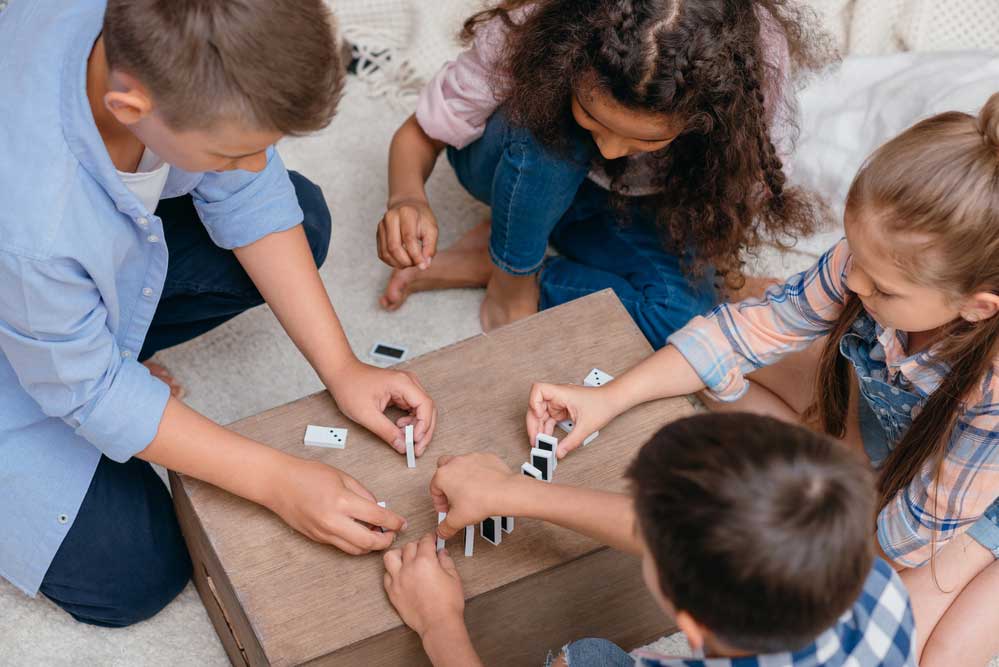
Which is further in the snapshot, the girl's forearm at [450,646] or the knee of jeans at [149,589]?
the knee of jeans at [149,589]

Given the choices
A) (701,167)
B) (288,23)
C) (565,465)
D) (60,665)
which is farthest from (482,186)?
(60,665)

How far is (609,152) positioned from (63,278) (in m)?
0.62

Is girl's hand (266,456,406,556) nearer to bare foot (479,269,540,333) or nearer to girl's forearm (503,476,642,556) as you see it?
girl's forearm (503,476,642,556)

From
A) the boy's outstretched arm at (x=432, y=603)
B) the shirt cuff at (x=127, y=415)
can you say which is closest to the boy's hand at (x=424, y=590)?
the boy's outstretched arm at (x=432, y=603)

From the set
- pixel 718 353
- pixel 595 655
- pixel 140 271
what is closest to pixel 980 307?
pixel 718 353

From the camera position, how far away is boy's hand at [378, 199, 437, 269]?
1.38 metres

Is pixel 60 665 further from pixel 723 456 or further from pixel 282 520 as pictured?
pixel 723 456

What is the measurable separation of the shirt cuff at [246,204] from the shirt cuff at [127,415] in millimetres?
215

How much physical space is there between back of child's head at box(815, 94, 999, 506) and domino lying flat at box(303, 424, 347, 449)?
56cm

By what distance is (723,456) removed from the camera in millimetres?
735

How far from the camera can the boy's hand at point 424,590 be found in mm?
968

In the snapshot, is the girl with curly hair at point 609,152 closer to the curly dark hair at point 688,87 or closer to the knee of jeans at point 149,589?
the curly dark hair at point 688,87

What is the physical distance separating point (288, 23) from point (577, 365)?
1.71ft

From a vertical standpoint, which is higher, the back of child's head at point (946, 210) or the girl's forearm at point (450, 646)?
the back of child's head at point (946, 210)
